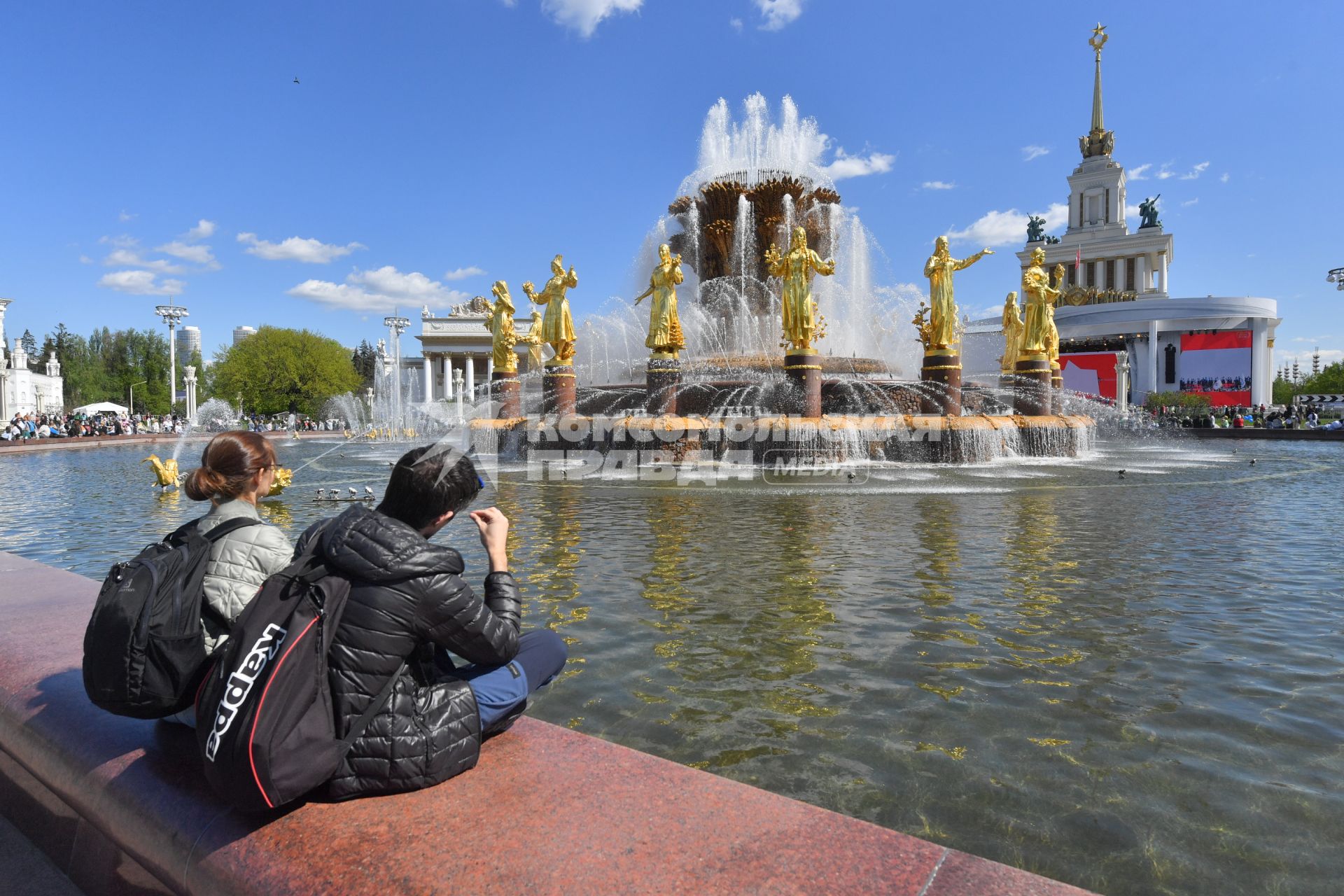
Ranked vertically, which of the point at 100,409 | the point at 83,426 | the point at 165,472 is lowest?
the point at 165,472

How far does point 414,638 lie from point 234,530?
78 centimetres

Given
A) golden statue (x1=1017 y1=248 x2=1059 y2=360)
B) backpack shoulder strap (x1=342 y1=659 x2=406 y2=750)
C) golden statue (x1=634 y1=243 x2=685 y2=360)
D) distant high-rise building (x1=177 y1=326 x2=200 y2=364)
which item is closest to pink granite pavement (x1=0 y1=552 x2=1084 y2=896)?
backpack shoulder strap (x1=342 y1=659 x2=406 y2=750)

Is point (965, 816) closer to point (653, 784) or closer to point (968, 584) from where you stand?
point (653, 784)

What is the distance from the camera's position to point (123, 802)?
7.69 feet

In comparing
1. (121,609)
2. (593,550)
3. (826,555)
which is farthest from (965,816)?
(593,550)

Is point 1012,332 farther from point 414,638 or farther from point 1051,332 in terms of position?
point 414,638

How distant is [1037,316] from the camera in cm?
2056

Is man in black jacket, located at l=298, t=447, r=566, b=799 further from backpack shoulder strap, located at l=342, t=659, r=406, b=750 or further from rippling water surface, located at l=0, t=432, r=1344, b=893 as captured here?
rippling water surface, located at l=0, t=432, r=1344, b=893

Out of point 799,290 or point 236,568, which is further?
point 799,290

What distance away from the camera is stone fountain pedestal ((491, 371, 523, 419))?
815 inches

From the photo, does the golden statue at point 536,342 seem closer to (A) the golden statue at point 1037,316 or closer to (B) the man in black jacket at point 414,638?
(A) the golden statue at point 1037,316

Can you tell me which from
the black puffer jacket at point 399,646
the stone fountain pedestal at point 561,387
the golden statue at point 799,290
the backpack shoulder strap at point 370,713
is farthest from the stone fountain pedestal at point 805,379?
the backpack shoulder strap at point 370,713

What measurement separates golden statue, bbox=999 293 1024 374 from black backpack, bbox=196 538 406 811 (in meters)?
21.7

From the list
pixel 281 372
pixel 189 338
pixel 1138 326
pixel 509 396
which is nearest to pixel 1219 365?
pixel 1138 326
